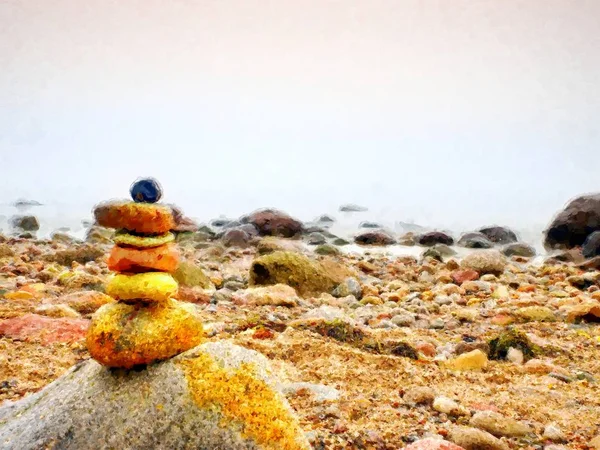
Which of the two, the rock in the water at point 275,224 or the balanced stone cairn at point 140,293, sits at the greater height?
the balanced stone cairn at point 140,293

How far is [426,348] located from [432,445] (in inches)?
105

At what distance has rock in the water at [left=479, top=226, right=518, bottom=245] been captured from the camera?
72.0 ft

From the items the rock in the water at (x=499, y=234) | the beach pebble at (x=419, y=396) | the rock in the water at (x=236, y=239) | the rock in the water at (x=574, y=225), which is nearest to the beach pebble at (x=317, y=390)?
the beach pebble at (x=419, y=396)

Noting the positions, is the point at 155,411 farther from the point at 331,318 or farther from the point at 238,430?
the point at 331,318

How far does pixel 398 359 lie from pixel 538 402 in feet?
4.23

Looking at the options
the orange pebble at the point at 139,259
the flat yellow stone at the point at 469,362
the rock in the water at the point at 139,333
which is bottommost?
the flat yellow stone at the point at 469,362

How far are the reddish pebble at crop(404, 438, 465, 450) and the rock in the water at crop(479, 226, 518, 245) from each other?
64.1 feet

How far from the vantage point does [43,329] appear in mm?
5602

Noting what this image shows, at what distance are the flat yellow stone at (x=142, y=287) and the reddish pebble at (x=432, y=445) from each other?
1.66 metres

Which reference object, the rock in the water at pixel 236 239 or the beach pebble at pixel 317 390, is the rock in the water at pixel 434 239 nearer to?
the rock in the water at pixel 236 239

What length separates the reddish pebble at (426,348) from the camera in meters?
5.79

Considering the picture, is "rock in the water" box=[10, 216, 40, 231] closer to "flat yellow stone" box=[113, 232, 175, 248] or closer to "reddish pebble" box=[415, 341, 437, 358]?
"reddish pebble" box=[415, 341, 437, 358]

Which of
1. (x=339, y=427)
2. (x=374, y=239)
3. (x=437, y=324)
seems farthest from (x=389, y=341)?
(x=374, y=239)

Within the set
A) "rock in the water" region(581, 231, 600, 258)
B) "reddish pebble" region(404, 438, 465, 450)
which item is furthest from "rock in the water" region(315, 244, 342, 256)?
"reddish pebble" region(404, 438, 465, 450)
